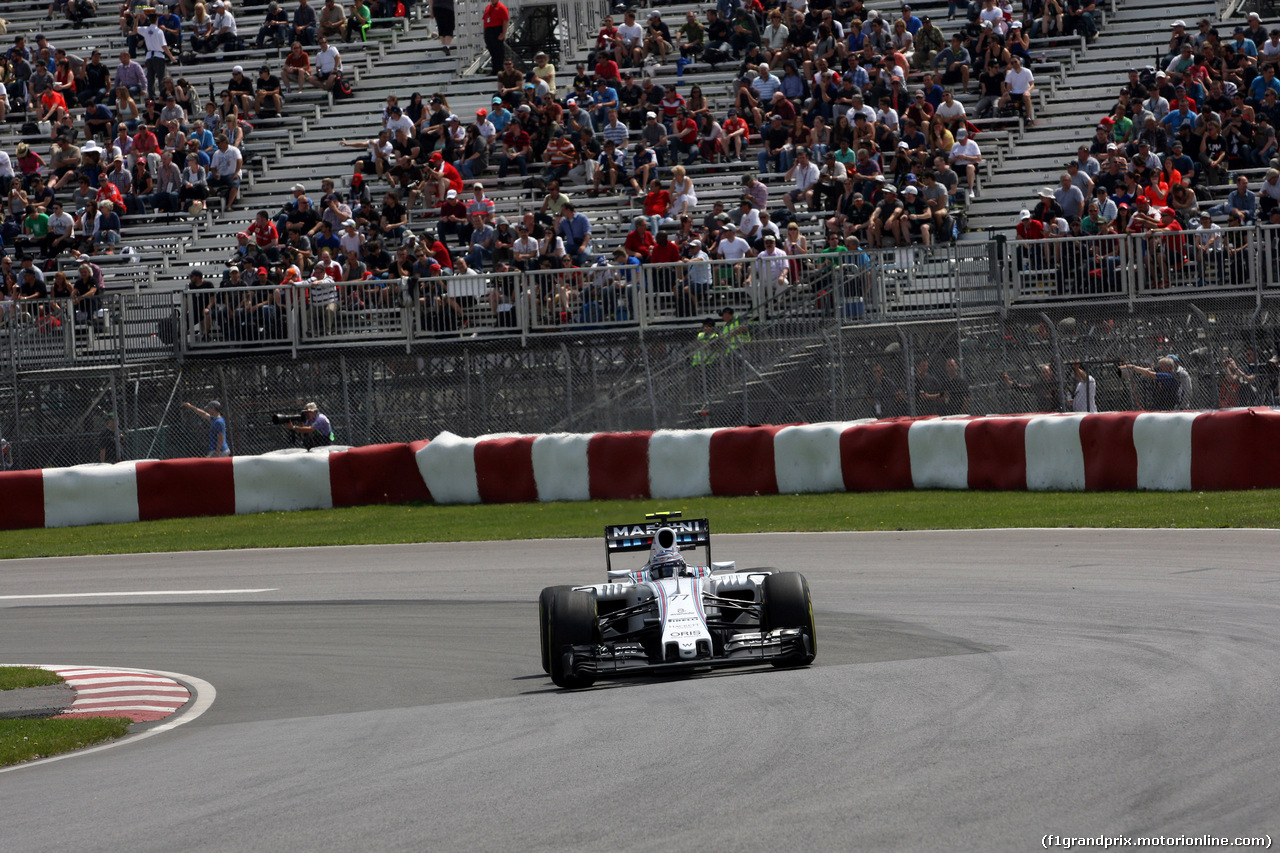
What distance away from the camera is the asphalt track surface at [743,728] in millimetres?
5242

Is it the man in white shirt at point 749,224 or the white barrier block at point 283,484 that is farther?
the man in white shirt at point 749,224

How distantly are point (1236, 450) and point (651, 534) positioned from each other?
28.6 ft

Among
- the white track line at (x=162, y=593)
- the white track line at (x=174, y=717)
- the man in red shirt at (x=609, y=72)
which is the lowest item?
the white track line at (x=174, y=717)

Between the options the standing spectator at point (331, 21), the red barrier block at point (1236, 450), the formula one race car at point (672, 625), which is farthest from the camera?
the standing spectator at point (331, 21)

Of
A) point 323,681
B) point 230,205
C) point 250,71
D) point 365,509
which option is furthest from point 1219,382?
point 250,71

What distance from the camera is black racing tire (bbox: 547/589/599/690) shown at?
8453 mm

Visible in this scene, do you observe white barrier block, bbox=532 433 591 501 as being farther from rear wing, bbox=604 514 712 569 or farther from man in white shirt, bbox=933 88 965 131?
rear wing, bbox=604 514 712 569


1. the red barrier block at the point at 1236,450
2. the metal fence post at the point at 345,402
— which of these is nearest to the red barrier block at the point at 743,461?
the red barrier block at the point at 1236,450

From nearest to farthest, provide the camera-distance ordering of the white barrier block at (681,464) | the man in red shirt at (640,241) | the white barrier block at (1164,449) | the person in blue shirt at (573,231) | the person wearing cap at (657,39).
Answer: the white barrier block at (1164,449), the white barrier block at (681,464), the man in red shirt at (640,241), the person in blue shirt at (573,231), the person wearing cap at (657,39)

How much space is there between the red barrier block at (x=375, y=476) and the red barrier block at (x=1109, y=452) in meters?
7.76

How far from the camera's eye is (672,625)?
8312 millimetres

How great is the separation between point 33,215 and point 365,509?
10683mm

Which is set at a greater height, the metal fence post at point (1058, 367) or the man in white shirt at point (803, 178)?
the man in white shirt at point (803, 178)

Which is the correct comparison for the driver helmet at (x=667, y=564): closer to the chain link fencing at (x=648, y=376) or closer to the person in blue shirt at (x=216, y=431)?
the chain link fencing at (x=648, y=376)
